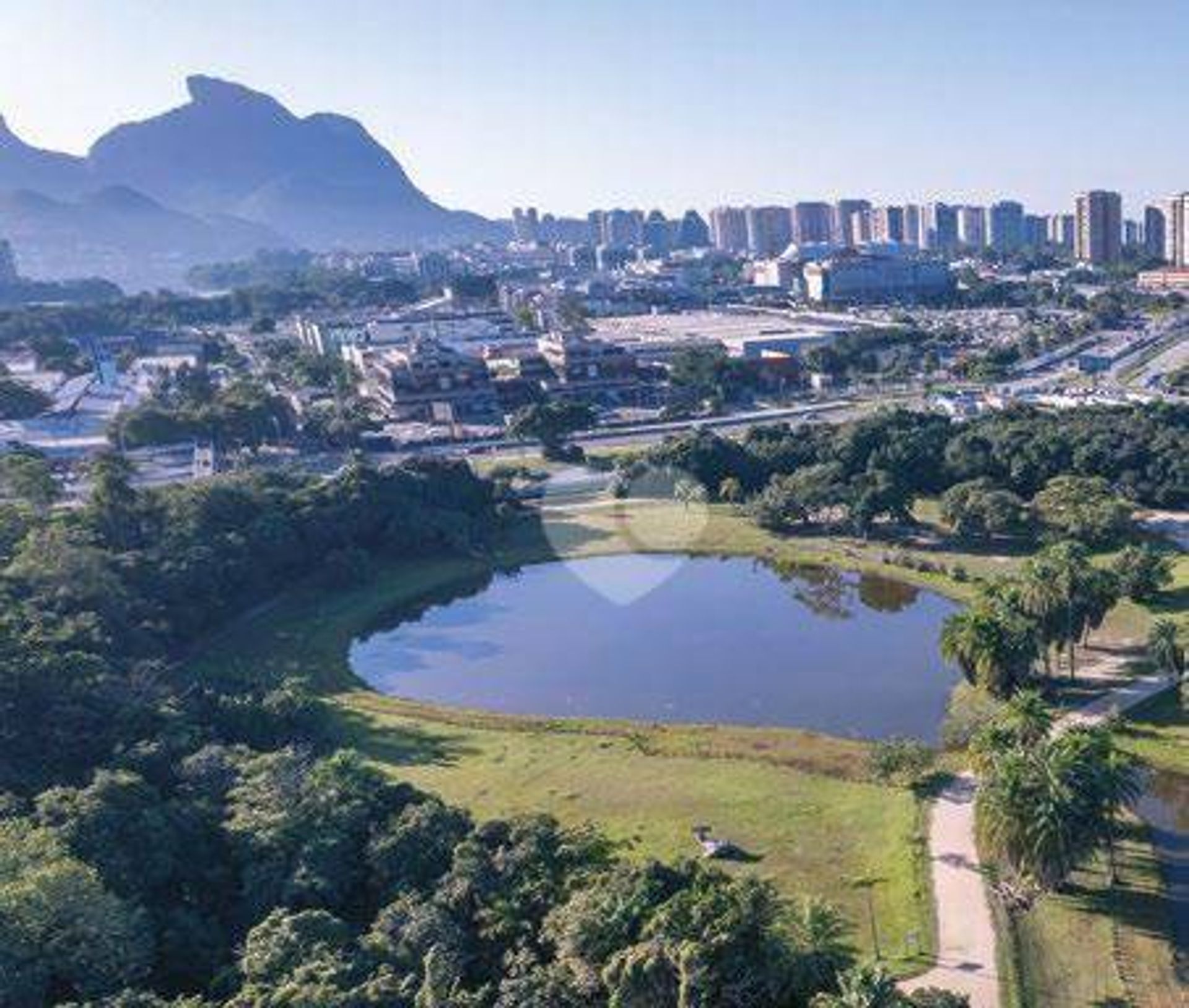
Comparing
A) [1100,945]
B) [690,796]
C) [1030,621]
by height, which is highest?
[1030,621]

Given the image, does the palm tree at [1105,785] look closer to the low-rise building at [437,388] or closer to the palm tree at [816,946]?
the palm tree at [816,946]

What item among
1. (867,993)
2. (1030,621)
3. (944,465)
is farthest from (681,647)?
(867,993)

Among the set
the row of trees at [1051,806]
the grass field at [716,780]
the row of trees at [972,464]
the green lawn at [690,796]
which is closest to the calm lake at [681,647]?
the grass field at [716,780]

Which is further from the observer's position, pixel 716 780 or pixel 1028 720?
pixel 716 780

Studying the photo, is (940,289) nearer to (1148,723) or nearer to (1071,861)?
(1148,723)

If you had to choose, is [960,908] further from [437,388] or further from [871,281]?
[871,281]

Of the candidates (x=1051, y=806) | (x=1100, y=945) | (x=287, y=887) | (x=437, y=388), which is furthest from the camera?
(x=437, y=388)

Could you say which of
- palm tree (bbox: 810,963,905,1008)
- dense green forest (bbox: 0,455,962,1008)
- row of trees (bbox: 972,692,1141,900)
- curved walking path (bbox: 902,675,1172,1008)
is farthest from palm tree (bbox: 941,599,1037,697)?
palm tree (bbox: 810,963,905,1008)
